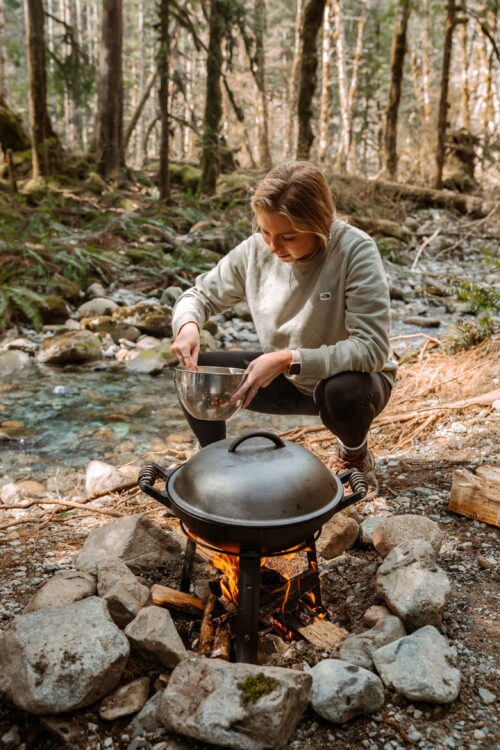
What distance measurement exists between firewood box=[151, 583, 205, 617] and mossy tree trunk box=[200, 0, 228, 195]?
32.6 ft

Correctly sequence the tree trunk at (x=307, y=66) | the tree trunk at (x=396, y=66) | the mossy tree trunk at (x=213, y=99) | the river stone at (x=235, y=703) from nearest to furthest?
1. the river stone at (x=235, y=703)
2. the tree trunk at (x=307, y=66)
3. the mossy tree trunk at (x=213, y=99)
4. the tree trunk at (x=396, y=66)

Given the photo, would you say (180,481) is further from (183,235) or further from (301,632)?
(183,235)

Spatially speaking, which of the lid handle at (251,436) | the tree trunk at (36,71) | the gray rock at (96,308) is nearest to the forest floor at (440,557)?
the lid handle at (251,436)

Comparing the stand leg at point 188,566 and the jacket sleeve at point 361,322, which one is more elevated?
the jacket sleeve at point 361,322

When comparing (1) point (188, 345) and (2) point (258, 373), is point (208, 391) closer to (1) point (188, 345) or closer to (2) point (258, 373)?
(2) point (258, 373)

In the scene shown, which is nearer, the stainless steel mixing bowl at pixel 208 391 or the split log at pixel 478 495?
the stainless steel mixing bowl at pixel 208 391

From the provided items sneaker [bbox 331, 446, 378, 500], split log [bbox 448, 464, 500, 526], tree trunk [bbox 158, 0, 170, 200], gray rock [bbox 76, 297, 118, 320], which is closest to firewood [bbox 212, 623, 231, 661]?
sneaker [bbox 331, 446, 378, 500]

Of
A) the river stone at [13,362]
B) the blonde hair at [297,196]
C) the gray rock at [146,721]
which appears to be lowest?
the river stone at [13,362]

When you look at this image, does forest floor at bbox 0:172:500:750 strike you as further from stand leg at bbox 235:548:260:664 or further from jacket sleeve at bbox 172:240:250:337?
jacket sleeve at bbox 172:240:250:337

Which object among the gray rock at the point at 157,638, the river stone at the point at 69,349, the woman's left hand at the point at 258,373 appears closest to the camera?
the gray rock at the point at 157,638

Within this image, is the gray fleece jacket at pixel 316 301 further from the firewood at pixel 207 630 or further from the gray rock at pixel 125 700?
the gray rock at pixel 125 700

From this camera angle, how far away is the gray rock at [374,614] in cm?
178

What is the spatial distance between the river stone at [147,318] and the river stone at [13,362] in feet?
3.86

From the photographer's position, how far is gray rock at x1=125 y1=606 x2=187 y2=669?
1.53 meters
